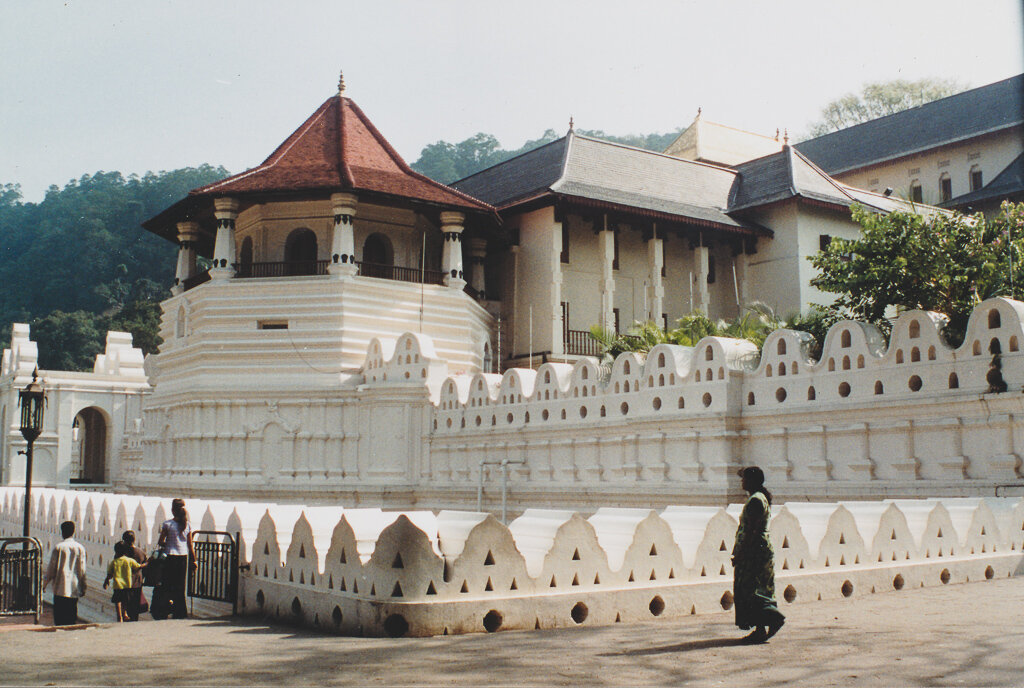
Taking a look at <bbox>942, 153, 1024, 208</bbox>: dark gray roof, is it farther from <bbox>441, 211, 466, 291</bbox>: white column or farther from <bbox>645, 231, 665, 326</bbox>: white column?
<bbox>441, 211, 466, 291</bbox>: white column

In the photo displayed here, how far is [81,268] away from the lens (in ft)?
249

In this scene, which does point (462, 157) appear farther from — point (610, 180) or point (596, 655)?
point (596, 655)

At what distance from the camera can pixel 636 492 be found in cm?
1761

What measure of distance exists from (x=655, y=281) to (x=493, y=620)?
25.9 m

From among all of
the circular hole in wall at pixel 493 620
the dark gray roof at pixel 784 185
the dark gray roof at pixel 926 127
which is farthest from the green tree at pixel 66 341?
the circular hole in wall at pixel 493 620

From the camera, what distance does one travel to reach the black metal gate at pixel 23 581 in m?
12.9

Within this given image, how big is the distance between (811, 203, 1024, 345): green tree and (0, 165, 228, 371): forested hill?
181 feet

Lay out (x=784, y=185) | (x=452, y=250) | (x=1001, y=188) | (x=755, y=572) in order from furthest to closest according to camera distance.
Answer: (x=1001, y=188) → (x=784, y=185) → (x=452, y=250) → (x=755, y=572)

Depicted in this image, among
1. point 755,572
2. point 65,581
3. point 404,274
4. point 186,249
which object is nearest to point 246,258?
point 186,249

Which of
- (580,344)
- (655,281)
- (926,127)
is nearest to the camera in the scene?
(580,344)

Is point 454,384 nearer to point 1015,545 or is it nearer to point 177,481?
point 177,481

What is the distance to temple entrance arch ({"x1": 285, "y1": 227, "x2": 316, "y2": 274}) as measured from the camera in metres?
29.8

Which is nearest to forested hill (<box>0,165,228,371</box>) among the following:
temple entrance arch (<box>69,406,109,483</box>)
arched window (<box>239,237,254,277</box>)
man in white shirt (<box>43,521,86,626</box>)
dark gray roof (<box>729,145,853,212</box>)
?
temple entrance arch (<box>69,406,109,483</box>)

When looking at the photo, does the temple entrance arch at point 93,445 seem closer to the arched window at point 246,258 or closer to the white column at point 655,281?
the arched window at point 246,258
